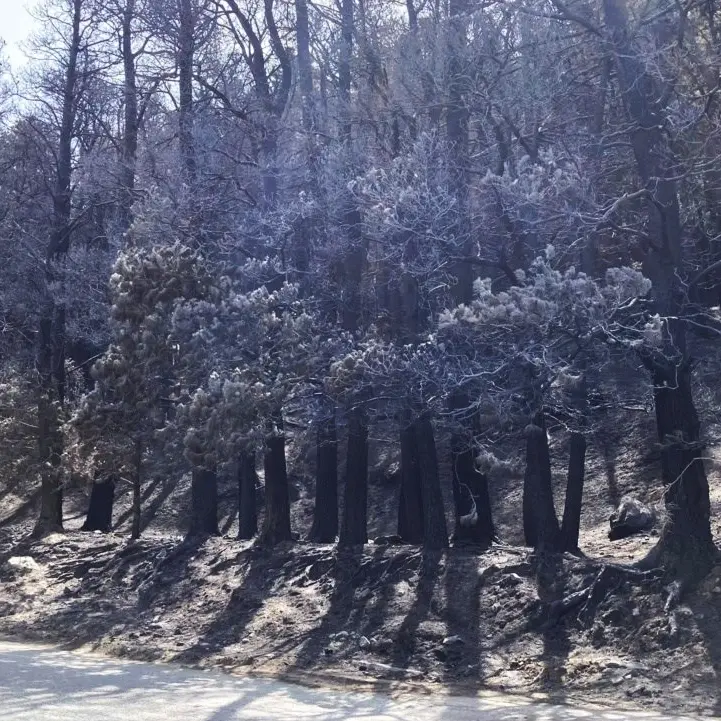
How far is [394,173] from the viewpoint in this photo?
15578mm

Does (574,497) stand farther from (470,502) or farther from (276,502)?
(276,502)

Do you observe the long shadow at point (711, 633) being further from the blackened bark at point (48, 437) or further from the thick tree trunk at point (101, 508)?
the thick tree trunk at point (101, 508)

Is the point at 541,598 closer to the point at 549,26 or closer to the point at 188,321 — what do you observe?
the point at 188,321

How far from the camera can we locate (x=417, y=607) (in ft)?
53.0

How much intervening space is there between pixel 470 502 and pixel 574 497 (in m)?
2.33

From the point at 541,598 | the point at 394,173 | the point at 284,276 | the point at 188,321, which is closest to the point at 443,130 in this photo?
the point at 394,173

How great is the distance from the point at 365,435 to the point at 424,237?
5581mm

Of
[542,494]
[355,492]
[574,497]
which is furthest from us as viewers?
[355,492]

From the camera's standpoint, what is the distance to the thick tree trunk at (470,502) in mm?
18797

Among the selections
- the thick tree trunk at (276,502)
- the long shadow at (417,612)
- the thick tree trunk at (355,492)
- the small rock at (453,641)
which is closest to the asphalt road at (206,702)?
the long shadow at (417,612)

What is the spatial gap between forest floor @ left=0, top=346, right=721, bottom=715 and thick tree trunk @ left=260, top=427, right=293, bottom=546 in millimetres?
392

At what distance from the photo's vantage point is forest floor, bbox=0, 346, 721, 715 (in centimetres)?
1298

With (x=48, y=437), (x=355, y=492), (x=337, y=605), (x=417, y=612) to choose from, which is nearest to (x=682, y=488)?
(x=417, y=612)

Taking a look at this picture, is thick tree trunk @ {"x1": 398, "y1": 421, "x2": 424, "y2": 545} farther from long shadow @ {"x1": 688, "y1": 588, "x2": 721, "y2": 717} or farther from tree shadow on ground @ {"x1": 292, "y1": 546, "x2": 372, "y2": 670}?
long shadow @ {"x1": 688, "y1": 588, "x2": 721, "y2": 717}
